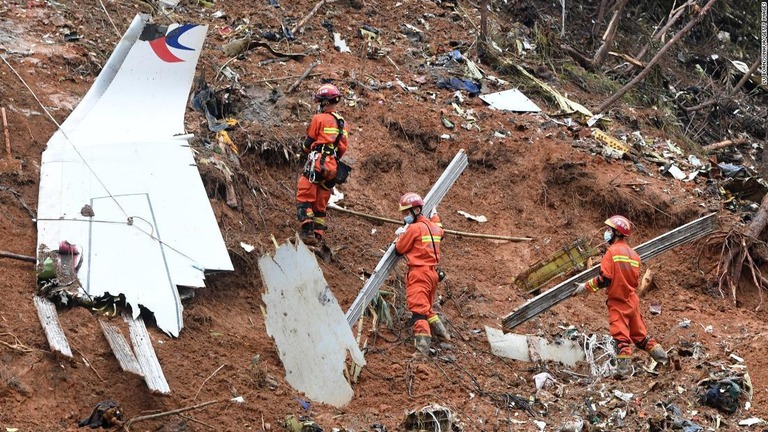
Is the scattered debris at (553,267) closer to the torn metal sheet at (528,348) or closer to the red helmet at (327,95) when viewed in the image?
the torn metal sheet at (528,348)

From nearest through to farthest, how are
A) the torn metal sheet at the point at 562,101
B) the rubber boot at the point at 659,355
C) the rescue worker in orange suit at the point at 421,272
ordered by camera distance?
the rescue worker in orange suit at the point at 421,272
the rubber boot at the point at 659,355
the torn metal sheet at the point at 562,101

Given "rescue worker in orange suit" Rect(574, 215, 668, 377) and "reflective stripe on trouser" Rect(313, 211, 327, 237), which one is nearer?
"rescue worker in orange suit" Rect(574, 215, 668, 377)

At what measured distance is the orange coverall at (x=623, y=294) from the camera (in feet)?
29.5

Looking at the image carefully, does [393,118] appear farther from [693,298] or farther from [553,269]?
[693,298]

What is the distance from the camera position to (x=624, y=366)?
887 centimetres

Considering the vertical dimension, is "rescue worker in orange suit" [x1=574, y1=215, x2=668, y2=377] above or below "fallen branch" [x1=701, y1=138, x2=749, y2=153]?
above

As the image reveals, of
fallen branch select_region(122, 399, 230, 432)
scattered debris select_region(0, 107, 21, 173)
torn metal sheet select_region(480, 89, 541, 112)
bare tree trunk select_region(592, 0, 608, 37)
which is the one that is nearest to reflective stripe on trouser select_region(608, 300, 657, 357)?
fallen branch select_region(122, 399, 230, 432)

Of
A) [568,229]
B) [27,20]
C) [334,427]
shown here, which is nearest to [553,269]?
[568,229]

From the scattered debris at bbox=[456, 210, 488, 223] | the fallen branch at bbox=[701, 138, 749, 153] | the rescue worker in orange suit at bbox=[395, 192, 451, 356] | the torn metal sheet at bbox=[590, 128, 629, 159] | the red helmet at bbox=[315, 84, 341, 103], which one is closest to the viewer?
the rescue worker in orange suit at bbox=[395, 192, 451, 356]

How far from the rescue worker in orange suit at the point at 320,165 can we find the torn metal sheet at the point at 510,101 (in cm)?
405

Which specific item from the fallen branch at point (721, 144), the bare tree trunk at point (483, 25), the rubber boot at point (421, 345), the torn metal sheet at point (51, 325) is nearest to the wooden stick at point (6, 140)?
the torn metal sheet at point (51, 325)

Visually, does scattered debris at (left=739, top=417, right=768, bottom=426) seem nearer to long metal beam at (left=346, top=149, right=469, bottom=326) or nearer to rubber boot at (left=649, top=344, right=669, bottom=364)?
rubber boot at (left=649, top=344, right=669, bottom=364)

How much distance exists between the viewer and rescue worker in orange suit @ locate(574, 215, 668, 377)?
8.98 meters

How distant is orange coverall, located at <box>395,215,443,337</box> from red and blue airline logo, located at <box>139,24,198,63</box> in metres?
3.20
